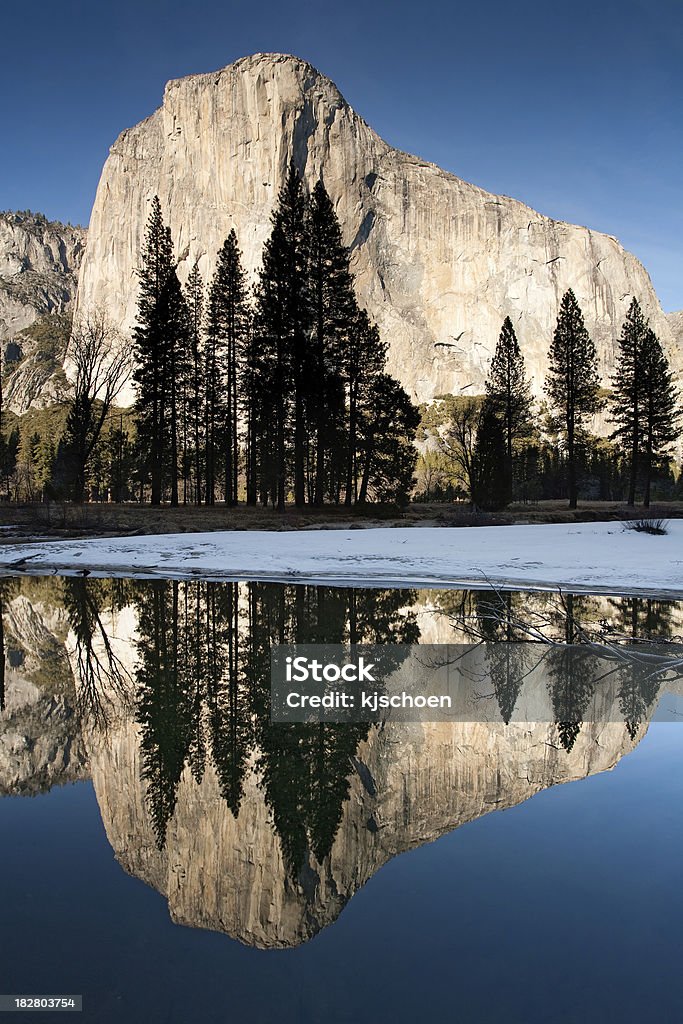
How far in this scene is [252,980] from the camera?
1638 millimetres

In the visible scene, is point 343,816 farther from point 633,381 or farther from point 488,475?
point 633,381

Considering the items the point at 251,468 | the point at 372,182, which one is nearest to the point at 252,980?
the point at 251,468

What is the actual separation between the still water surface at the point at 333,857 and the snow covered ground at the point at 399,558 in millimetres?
5708

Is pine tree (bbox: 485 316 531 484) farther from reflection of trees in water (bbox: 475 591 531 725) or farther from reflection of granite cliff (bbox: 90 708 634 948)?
reflection of granite cliff (bbox: 90 708 634 948)

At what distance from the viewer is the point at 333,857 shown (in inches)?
87.1

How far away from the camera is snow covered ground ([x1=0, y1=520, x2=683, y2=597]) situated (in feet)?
32.2

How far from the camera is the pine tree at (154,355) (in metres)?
30.6

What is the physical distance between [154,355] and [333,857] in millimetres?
31599

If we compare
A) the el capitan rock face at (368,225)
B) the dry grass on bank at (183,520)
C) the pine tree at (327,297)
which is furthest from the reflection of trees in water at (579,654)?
the el capitan rock face at (368,225)

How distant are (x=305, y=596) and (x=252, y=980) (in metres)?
6.67

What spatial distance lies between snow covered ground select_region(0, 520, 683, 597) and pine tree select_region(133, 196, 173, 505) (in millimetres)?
15579

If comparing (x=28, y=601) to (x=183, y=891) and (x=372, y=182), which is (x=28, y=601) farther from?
(x=372, y=182)

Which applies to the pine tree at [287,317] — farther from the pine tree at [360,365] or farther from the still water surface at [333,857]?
the still water surface at [333,857]

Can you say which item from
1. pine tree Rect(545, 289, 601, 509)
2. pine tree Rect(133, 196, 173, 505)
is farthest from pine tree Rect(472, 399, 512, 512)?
pine tree Rect(133, 196, 173, 505)
